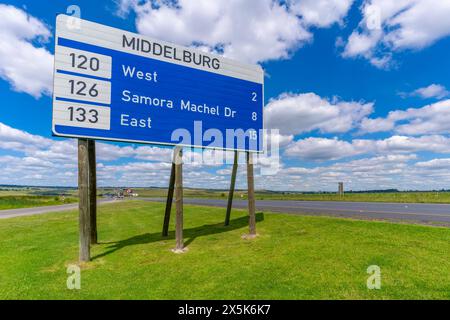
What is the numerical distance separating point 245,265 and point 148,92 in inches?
221

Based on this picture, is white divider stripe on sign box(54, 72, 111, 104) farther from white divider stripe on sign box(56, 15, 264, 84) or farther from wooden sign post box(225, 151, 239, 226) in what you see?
wooden sign post box(225, 151, 239, 226)

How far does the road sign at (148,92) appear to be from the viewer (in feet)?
23.9

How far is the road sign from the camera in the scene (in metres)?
7.27

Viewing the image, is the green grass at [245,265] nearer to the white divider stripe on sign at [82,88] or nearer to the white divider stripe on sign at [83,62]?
the white divider stripe on sign at [82,88]

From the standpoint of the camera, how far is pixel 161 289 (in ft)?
17.2

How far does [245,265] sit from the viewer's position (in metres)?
6.59

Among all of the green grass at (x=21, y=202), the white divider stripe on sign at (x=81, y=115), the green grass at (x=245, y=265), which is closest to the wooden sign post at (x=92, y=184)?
the green grass at (x=245, y=265)

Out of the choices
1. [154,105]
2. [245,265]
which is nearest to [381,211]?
[245,265]

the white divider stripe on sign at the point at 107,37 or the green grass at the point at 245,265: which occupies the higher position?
the white divider stripe on sign at the point at 107,37

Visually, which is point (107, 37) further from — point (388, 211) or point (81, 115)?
point (388, 211)

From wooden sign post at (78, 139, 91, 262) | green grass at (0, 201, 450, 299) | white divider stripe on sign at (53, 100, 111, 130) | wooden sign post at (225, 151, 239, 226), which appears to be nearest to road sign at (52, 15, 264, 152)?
white divider stripe on sign at (53, 100, 111, 130)

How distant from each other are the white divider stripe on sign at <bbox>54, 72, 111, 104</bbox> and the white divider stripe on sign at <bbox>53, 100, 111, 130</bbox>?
20 centimetres

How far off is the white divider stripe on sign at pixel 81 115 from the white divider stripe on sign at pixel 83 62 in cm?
91
